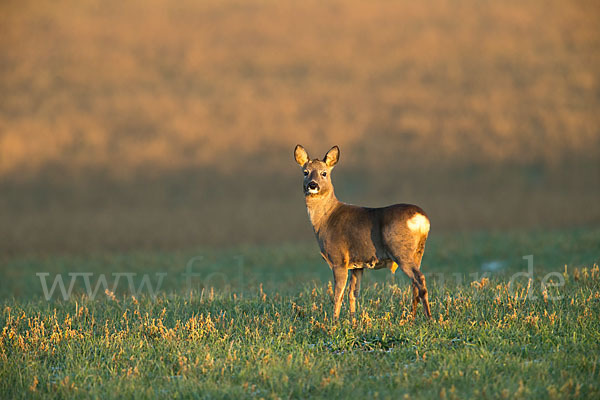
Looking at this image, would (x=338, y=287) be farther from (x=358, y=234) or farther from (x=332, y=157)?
(x=332, y=157)

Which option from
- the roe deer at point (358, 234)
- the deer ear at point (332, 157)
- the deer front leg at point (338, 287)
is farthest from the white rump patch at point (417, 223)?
the deer ear at point (332, 157)

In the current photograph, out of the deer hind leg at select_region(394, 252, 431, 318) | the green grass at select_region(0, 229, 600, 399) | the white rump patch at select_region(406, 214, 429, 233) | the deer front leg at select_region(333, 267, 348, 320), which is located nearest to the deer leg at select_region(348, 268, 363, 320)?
the green grass at select_region(0, 229, 600, 399)

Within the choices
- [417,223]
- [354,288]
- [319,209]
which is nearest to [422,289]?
[417,223]

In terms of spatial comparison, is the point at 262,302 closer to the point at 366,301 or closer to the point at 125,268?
the point at 366,301

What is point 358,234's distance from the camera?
9.52 metres

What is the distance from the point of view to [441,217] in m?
41.5

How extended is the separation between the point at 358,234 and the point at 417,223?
0.90m

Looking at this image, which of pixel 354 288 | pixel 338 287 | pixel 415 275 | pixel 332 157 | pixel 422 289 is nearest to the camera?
pixel 422 289

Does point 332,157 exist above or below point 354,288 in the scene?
above

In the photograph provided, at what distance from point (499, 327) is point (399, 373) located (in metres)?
2.05

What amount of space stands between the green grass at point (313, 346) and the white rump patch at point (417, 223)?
126 centimetres

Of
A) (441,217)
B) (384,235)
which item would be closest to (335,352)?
(384,235)

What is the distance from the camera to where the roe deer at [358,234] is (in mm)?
9086

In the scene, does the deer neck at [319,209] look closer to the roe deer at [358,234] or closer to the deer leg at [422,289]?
the roe deer at [358,234]
